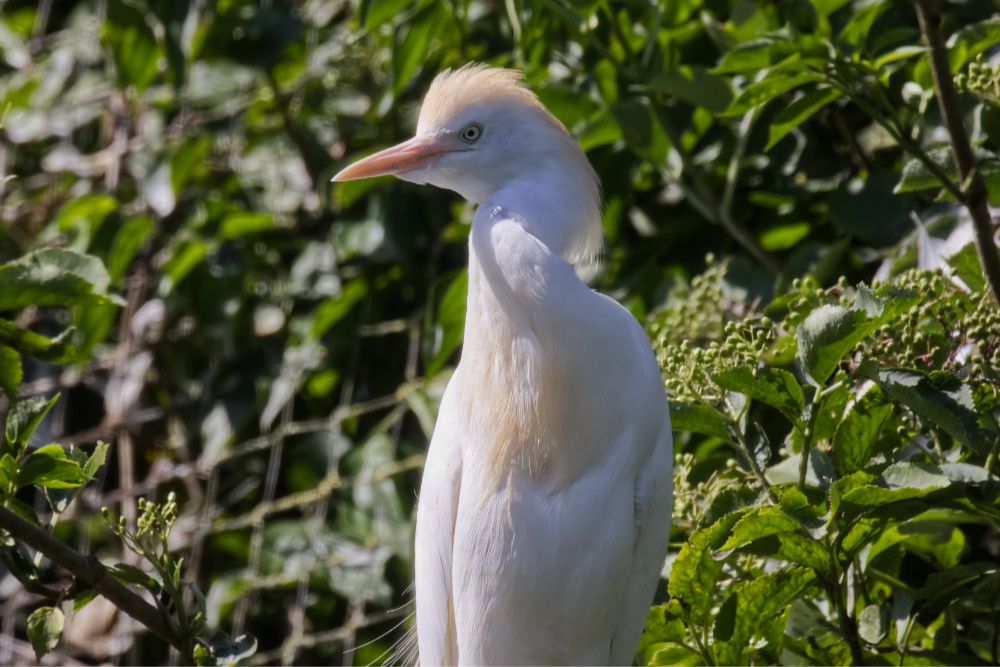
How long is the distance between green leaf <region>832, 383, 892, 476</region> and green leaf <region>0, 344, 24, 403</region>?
3.55 feet

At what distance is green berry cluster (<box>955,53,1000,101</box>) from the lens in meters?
1.46

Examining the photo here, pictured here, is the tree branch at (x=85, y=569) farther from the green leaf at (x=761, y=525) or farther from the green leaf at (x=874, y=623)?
the green leaf at (x=874, y=623)

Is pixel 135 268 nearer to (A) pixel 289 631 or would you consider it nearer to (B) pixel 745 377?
(A) pixel 289 631

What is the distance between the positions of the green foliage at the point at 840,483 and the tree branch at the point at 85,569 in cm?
62

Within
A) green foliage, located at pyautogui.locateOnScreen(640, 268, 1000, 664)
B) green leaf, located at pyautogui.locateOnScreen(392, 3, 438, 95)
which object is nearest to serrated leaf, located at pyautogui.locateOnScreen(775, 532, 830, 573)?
green foliage, located at pyautogui.locateOnScreen(640, 268, 1000, 664)

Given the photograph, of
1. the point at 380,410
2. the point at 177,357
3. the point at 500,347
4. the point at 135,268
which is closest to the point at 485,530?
the point at 500,347

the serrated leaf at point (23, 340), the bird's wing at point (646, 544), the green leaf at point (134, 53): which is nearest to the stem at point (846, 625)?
the bird's wing at point (646, 544)

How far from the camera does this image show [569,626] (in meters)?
1.43

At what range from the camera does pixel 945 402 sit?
1.20 metres

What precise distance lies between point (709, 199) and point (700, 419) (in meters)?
0.78

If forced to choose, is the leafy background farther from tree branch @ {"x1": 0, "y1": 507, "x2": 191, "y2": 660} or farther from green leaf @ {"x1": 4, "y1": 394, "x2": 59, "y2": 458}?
tree branch @ {"x1": 0, "y1": 507, "x2": 191, "y2": 660}

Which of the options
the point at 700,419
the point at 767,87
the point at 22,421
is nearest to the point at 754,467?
the point at 700,419

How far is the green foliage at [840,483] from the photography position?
1.20 metres

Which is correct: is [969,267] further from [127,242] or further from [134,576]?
[127,242]
